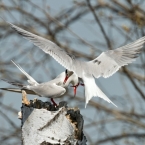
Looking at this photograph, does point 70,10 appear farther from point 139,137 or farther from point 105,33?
point 139,137

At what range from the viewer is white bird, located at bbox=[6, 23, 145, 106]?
20.4 ft

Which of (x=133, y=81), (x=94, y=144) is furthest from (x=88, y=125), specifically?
(x=133, y=81)

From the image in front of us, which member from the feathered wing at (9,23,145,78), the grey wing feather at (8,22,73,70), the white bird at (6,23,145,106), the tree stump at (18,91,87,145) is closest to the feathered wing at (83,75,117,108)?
the white bird at (6,23,145,106)

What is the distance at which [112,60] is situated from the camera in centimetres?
696

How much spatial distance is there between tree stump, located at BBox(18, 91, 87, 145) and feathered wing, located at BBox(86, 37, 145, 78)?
1353 mm

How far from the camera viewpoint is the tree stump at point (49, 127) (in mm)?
5102

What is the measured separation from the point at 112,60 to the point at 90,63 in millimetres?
235

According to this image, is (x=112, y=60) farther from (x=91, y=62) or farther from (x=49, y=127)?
(x=49, y=127)

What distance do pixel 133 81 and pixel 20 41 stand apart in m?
1.85

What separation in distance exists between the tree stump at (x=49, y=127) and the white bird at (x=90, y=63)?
78 centimetres

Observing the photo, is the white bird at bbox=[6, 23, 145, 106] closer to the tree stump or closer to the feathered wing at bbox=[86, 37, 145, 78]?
the feathered wing at bbox=[86, 37, 145, 78]

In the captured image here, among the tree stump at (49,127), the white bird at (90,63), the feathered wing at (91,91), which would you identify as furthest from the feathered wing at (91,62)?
the tree stump at (49,127)

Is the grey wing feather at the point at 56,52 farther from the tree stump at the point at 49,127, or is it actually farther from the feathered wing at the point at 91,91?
the tree stump at the point at 49,127

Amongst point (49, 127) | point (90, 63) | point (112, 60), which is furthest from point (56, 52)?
point (49, 127)
